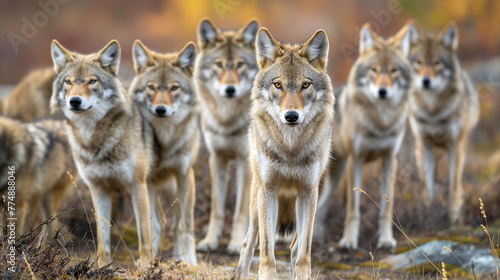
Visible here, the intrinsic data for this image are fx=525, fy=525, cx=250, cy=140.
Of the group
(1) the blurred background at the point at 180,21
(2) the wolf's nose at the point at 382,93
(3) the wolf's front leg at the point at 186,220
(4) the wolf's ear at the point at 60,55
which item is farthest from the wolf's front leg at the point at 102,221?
(1) the blurred background at the point at 180,21

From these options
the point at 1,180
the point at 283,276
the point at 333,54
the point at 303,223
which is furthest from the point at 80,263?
the point at 333,54

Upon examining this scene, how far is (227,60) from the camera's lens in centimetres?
670

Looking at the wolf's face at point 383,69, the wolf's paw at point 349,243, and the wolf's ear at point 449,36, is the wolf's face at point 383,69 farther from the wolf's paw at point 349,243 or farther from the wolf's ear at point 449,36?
the wolf's paw at point 349,243

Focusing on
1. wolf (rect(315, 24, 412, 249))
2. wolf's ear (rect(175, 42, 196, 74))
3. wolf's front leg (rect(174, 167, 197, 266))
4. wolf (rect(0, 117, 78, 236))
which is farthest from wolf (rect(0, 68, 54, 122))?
wolf (rect(315, 24, 412, 249))

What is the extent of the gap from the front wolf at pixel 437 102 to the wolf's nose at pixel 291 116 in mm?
4642

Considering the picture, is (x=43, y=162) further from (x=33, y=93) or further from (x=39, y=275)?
(x=39, y=275)

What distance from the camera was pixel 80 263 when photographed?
3.76 meters

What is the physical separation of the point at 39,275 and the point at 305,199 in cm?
200

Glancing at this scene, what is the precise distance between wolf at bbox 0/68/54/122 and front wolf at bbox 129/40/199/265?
264cm

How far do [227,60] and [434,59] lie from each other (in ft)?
10.9

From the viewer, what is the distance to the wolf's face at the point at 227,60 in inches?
259

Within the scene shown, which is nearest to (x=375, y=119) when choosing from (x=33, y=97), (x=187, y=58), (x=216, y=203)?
(x=216, y=203)

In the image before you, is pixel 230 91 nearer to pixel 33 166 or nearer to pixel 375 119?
pixel 375 119

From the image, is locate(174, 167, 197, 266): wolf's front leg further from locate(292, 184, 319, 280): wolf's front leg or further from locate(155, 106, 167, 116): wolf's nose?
locate(292, 184, 319, 280): wolf's front leg
